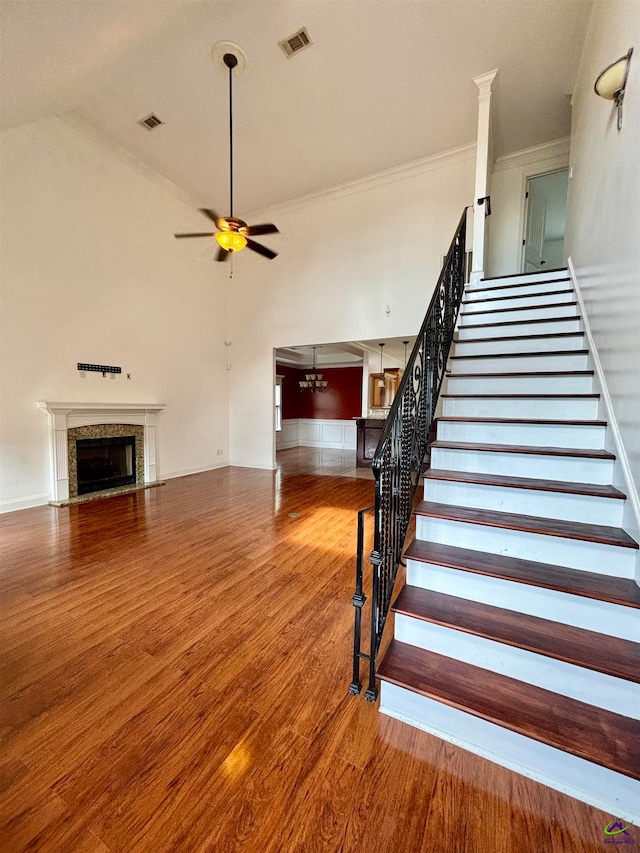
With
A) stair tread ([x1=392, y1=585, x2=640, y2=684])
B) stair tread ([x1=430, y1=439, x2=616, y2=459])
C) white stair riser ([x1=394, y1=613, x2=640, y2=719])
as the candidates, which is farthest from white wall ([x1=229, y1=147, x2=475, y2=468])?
white stair riser ([x1=394, y1=613, x2=640, y2=719])

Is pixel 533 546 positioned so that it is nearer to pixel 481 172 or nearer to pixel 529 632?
pixel 529 632

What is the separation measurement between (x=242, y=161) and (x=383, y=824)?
701 cm

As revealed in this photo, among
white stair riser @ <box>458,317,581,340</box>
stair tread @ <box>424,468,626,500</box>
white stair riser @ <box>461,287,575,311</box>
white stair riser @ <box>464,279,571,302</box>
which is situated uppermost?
white stair riser @ <box>464,279,571,302</box>

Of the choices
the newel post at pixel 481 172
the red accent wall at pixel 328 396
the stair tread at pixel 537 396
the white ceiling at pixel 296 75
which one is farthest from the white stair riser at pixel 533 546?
the red accent wall at pixel 328 396

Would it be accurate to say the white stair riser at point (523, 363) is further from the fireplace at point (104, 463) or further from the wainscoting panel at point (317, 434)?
the wainscoting panel at point (317, 434)

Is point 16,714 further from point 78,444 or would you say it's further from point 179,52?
point 179,52

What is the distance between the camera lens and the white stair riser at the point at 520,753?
1086 mm

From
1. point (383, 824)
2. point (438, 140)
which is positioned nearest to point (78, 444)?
point (383, 824)

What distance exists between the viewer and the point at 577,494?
1.70 meters

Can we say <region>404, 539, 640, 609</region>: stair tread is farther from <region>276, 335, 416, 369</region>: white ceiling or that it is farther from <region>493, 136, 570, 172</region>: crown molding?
<region>276, 335, 416, 369</region>: white ceiling

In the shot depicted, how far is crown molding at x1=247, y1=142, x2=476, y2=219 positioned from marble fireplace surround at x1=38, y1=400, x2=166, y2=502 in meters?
4.39

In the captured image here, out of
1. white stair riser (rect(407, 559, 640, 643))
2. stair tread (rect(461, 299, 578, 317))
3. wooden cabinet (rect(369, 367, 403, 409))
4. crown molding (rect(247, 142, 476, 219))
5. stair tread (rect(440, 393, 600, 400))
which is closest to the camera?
white stair riser (rect(407, 559, 640, 643))

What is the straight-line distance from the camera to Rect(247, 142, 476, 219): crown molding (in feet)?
16.9
